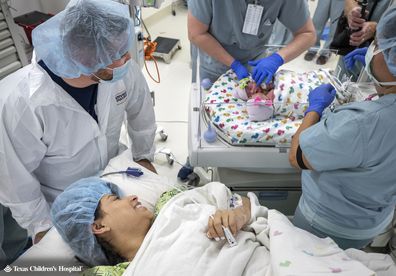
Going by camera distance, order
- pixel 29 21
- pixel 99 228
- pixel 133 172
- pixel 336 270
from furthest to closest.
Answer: pixel 29 21, pixel 133 172, pixel 99 228, pixel 336 270

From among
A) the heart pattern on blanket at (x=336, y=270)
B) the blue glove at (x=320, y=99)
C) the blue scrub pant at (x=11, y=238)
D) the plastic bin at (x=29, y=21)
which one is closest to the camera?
the heart pattern on blanket at (x=336, y=270)

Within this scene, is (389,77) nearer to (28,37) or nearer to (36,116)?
(36,116)

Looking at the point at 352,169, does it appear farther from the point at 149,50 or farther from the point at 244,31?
the point at 149,50

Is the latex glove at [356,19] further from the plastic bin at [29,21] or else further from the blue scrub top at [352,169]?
the plastic bin at [29,21]

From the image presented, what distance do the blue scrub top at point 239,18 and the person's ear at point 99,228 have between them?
3.72ft

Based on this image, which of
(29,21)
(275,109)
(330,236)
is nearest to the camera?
(330,236)

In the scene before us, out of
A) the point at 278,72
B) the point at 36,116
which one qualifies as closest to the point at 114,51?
the point at 36,116

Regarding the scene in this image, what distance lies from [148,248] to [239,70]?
1057mm

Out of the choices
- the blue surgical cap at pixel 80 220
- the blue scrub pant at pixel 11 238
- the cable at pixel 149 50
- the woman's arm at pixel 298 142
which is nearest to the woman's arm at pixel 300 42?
the woman's arm at pixel 298 142

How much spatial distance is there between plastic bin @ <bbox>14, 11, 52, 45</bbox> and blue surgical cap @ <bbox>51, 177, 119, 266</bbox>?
1620 mm

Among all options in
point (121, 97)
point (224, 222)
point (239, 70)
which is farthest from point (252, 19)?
point (224, 222)

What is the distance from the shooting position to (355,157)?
35.0 inches

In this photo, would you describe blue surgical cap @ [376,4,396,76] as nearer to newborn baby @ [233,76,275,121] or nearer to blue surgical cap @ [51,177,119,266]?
newborn baby @ [233,76,275,121]

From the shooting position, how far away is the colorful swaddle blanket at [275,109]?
1358mm
